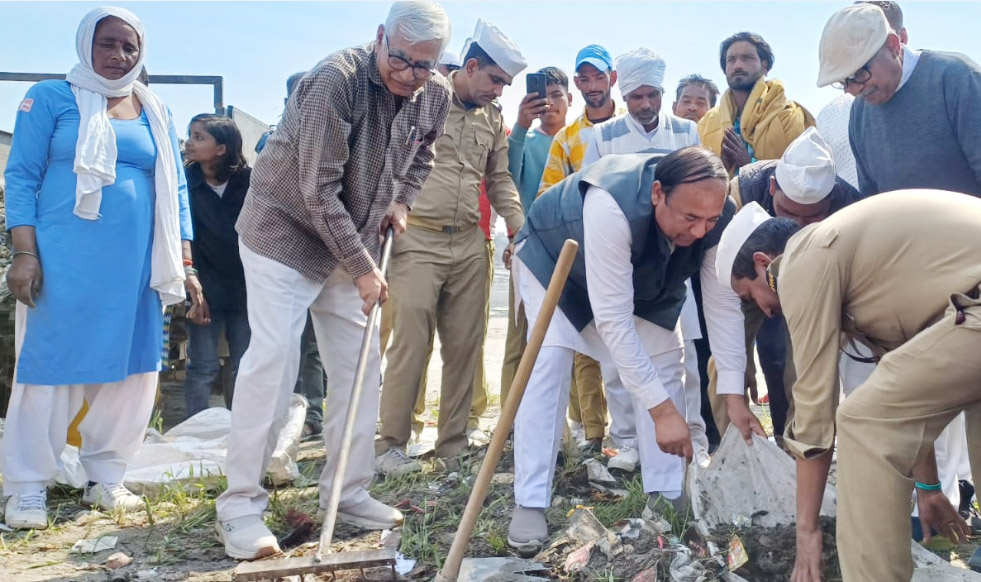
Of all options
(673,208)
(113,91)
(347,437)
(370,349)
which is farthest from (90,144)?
(673,208)

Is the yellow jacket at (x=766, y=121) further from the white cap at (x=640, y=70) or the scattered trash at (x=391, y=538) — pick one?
the scattered trash at (x=391, y=538)

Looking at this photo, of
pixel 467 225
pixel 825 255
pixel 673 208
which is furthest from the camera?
pixel 467 225

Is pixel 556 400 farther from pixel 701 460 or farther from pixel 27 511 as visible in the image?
pixel 27 511

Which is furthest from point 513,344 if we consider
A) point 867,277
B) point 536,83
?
point 867,277

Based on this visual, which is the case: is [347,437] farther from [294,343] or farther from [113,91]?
[113,91]

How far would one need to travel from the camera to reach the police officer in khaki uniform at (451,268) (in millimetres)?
4312

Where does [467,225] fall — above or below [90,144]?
below

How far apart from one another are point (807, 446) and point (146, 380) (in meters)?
2.67

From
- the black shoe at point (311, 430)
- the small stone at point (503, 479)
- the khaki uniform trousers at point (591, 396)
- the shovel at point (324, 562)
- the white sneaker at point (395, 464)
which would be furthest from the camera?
the black shoe at point (311, 430)

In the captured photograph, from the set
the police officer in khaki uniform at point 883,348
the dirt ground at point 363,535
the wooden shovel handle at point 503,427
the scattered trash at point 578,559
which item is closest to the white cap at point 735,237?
the police officer in khaki uniform at point 883,348

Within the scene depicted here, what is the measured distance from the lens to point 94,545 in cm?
326

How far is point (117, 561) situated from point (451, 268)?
2.04 m

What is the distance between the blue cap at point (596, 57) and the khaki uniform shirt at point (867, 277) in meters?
2.60

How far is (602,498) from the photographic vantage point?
3.75 meters
